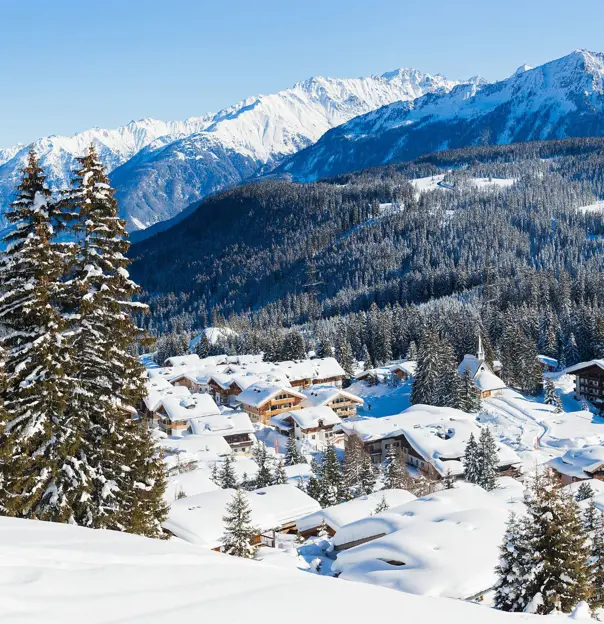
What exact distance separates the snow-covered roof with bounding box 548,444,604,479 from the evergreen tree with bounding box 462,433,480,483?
26.4 ft

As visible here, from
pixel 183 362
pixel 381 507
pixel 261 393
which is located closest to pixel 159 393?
pixel 261 393

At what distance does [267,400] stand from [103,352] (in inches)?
2248

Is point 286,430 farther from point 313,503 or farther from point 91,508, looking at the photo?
point 91,508

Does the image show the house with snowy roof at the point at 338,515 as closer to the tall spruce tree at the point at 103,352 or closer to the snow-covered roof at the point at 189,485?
the snow-covered roof at the point at 189,485

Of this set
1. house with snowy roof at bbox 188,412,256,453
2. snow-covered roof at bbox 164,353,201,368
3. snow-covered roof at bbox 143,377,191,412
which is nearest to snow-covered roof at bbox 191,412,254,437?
house with snowy roof at bbox 188,412,256,453

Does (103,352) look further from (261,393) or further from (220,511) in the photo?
(261,393)

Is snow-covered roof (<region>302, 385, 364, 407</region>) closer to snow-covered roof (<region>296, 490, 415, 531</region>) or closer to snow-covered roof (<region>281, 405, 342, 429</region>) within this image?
snow-covered roof (<region>281, 405, 342, 429</region>)

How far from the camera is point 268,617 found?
20.8 feet

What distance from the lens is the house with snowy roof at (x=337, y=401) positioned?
7331cm

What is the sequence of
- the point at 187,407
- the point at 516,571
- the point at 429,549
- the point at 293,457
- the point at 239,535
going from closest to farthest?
1. the point at 516,571
2. the point at 429,549
3. the point at 239,535
4. the point at 293,457
5. the point at 187,407

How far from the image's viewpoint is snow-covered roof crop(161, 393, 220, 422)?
66.2 meters

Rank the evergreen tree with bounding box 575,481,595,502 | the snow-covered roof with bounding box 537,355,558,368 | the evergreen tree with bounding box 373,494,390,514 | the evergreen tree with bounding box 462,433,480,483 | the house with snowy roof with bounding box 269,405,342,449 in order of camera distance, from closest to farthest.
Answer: the evergreen tree with bounding box 373,494,390,514, the evergreen tree with bounding box 575,481,595,502, the evergreen tree with bounding box 462,433,480,483, the house with snowy roof with bounding box 269,405,342,449, the snow-covered roof with bounding box 537,355,558,368

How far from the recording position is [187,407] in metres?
67.7

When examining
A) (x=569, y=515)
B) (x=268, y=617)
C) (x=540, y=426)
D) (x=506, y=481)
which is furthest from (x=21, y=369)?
(x=540, y=426)
